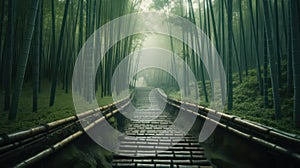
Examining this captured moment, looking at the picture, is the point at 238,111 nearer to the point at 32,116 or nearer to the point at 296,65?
the point at 296,65

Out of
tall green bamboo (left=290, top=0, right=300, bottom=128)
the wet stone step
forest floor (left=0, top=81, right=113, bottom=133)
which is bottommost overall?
the wet stone step

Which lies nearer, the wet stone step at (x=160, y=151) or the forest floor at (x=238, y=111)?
the wet stone step at (x=160, y=151)

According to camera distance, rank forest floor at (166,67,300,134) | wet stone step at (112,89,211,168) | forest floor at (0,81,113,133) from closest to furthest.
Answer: forest floor at (0,81,113,133)
wet stone step at (112,89,211,168)
forest floor at (166,67,300,134)

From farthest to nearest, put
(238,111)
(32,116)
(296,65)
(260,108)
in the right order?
(238,111) < (260,108) < (32,116) < (296,65)

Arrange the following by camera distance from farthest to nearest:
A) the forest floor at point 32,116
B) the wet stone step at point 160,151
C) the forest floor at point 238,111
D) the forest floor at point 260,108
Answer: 1. the forest floor at point 260,108
2. the forest floor at point 238,111
3. the wet stone step at point 160,151
4. the forest floor at point 32,116

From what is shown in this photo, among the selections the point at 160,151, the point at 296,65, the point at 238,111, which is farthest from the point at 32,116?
the point at 238,111

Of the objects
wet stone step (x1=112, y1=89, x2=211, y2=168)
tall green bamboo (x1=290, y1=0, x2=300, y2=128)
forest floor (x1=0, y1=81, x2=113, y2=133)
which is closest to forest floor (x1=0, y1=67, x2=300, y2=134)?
forest floor (x1=0, y1=81, x2=113, y2=133)

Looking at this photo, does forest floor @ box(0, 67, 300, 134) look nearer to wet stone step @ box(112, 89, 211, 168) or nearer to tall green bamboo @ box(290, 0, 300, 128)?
tall green bamboo @ box(290, 0, 300, 128)

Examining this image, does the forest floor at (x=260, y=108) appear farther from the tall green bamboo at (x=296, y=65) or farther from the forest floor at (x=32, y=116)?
the forest floor at (x=32, y=116)

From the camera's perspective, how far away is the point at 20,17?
7180mm

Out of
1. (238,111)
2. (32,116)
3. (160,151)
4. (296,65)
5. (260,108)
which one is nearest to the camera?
(296,65)

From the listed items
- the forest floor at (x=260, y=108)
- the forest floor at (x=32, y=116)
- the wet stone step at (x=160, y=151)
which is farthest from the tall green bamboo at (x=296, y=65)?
the forest floor at (x=32, y=116)

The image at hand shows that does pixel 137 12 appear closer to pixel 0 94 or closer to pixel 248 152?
pixel 0 94

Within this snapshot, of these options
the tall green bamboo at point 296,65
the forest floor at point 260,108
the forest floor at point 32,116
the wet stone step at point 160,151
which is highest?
the tall green bamboo at point 296,65
